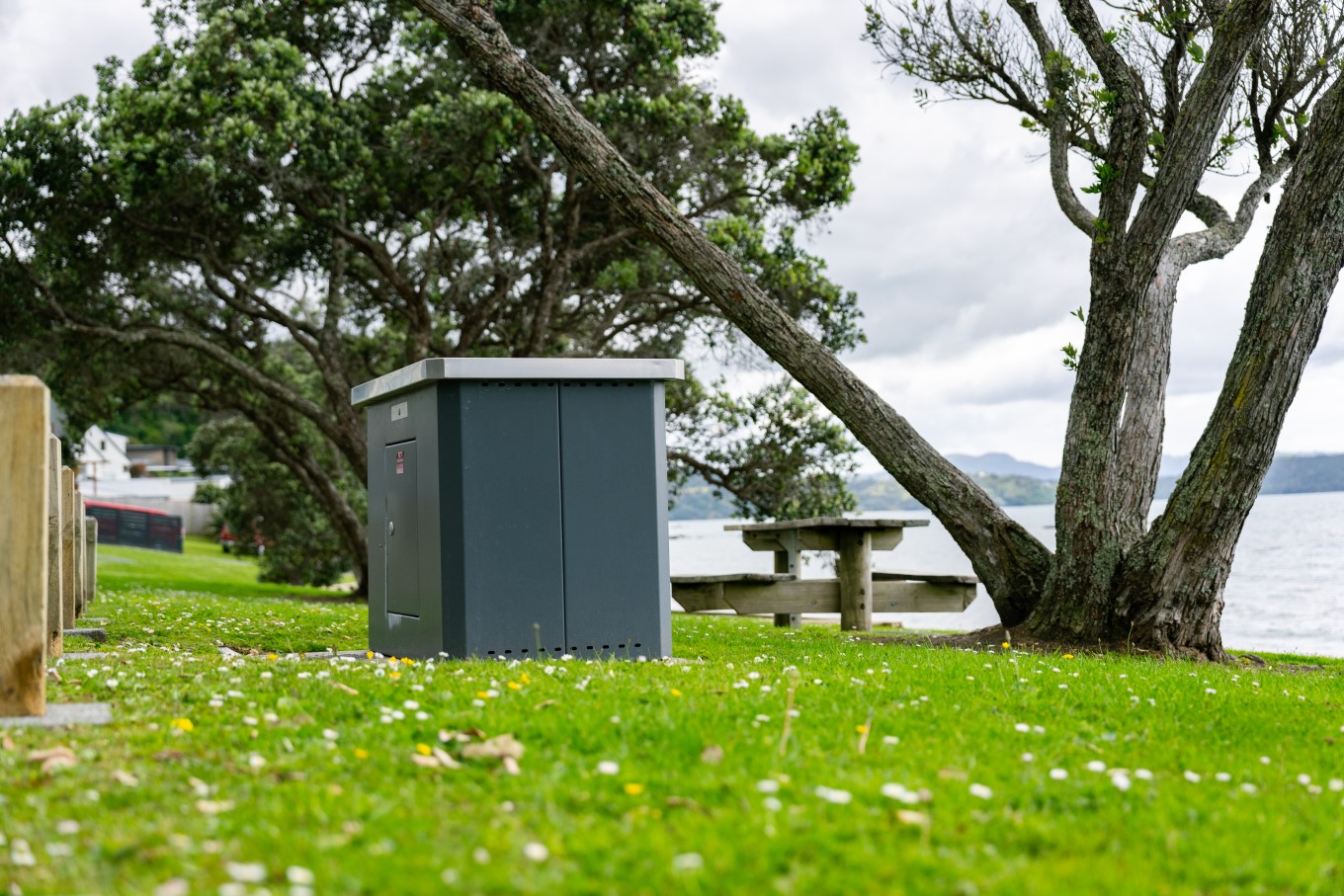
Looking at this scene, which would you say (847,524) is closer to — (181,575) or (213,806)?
(213,806)

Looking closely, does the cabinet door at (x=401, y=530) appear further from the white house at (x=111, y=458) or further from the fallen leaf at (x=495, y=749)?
the white house at (x=111, y=458)

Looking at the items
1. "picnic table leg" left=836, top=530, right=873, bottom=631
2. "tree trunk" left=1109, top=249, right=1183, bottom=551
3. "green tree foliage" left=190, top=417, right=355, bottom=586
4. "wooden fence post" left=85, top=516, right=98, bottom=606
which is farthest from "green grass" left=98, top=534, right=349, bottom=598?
"tree trunk" left=1109, top=249, right=1183, bottom=551

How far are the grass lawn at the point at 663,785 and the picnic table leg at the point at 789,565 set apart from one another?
7.21m

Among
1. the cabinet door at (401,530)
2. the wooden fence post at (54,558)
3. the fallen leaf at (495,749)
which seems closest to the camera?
the fallen leaf at (495,749)

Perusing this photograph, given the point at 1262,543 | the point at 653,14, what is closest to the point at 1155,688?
the point at 653,14

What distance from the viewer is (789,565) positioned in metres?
14.0

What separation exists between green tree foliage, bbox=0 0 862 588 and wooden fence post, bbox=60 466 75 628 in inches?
335

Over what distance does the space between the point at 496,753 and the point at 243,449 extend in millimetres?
29436

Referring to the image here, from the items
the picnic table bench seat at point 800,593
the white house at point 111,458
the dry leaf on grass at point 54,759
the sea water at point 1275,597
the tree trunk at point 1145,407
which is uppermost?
the white house at point 111,458

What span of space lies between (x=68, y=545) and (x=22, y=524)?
5.11 metres

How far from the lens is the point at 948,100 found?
13.2 meters

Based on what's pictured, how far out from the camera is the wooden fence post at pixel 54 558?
7172 millimetres

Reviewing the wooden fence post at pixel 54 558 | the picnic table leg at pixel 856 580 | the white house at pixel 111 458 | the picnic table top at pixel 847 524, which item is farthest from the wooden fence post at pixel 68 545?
the white house at pixel 111 458

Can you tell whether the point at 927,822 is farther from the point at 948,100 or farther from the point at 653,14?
the point at 653,14
